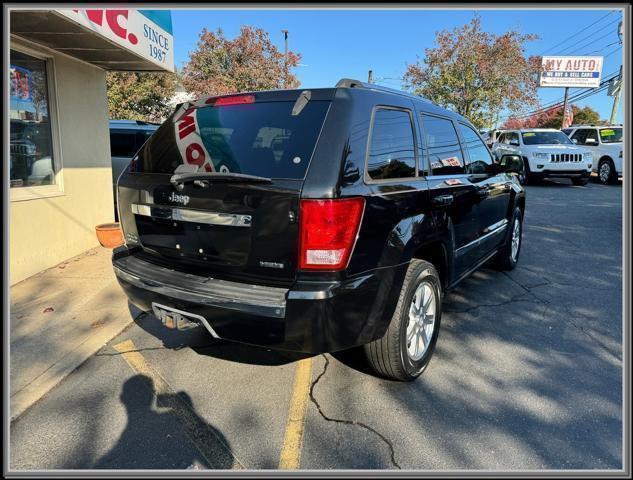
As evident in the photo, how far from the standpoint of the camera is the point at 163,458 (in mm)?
2480

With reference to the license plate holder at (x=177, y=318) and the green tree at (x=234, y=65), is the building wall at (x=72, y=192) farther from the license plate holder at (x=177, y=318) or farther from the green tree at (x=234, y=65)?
the green tree at (x=234, y=65)

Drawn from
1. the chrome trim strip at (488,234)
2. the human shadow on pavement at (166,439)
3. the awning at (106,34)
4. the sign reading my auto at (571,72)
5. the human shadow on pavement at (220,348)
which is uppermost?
the sign reading my auto at (571,72)

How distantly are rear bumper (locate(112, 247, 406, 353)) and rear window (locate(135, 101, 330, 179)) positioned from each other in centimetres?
67

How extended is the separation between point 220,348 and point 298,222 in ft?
6.00

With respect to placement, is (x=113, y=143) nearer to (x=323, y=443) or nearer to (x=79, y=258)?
(x=79, y=258)

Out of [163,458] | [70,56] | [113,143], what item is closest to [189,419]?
[163,458]

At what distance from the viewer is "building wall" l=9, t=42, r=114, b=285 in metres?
5.34

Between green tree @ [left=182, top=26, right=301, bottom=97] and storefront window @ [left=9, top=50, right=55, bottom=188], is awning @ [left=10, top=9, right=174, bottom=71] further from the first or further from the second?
green tree @ [left=182, top=26, right=301, bottom=97]

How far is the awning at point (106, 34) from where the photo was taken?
4.53m

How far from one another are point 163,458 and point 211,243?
124cm

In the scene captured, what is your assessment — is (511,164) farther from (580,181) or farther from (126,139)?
(580,181)

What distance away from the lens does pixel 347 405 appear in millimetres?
2961

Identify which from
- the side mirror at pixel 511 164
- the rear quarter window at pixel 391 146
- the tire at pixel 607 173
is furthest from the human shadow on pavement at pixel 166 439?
the tire at pixel 607 173

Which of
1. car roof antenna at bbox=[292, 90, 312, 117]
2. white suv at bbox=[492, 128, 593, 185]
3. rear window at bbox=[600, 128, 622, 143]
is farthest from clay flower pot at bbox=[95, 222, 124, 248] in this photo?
rear window at bbox=[600, 128, 622, 143]
